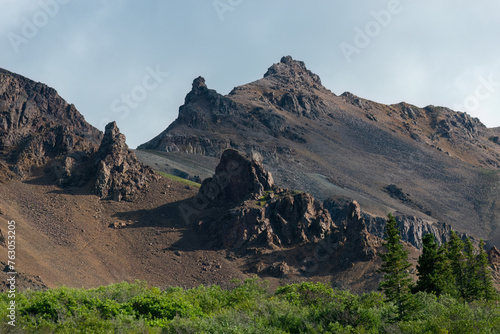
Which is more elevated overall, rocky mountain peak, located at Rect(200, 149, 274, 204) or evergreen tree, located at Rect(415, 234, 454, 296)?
rocky mountain peak, located at Rect(200, 149, 274, 204)

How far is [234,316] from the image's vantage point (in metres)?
53.5

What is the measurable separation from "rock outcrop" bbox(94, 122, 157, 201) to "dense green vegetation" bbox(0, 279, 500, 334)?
10644 centimetres

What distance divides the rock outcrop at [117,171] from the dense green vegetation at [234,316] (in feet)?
349

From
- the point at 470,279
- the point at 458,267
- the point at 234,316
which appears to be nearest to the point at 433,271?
the point at 458,267

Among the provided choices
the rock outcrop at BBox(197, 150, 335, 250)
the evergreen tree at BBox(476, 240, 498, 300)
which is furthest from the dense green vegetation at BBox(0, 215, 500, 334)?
the rock outcrop at BBox(197, 150, 335, 250)

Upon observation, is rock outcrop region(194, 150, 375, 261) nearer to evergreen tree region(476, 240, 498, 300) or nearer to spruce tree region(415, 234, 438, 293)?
evergreen tree region(476, 240, 498, 300)

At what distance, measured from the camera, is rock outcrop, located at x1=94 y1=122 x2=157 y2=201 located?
174 m

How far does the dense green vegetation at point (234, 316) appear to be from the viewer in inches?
1822

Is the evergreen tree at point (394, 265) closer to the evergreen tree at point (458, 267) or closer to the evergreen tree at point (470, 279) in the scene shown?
the evergreen tree at point (458, 267)

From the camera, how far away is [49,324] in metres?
47.9

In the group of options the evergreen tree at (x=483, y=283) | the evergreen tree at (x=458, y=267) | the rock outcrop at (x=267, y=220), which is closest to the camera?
the evergreen tree at (x=483, y=283)

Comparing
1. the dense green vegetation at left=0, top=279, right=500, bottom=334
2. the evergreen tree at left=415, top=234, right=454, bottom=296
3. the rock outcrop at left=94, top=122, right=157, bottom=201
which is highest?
the rock outcrop at left=94, top=122, right=157, bottom=201

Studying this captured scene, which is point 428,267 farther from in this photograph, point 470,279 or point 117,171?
point 117,171

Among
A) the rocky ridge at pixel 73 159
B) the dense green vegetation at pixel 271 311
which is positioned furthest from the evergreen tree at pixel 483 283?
the rocky ridge at pixel 73 159
